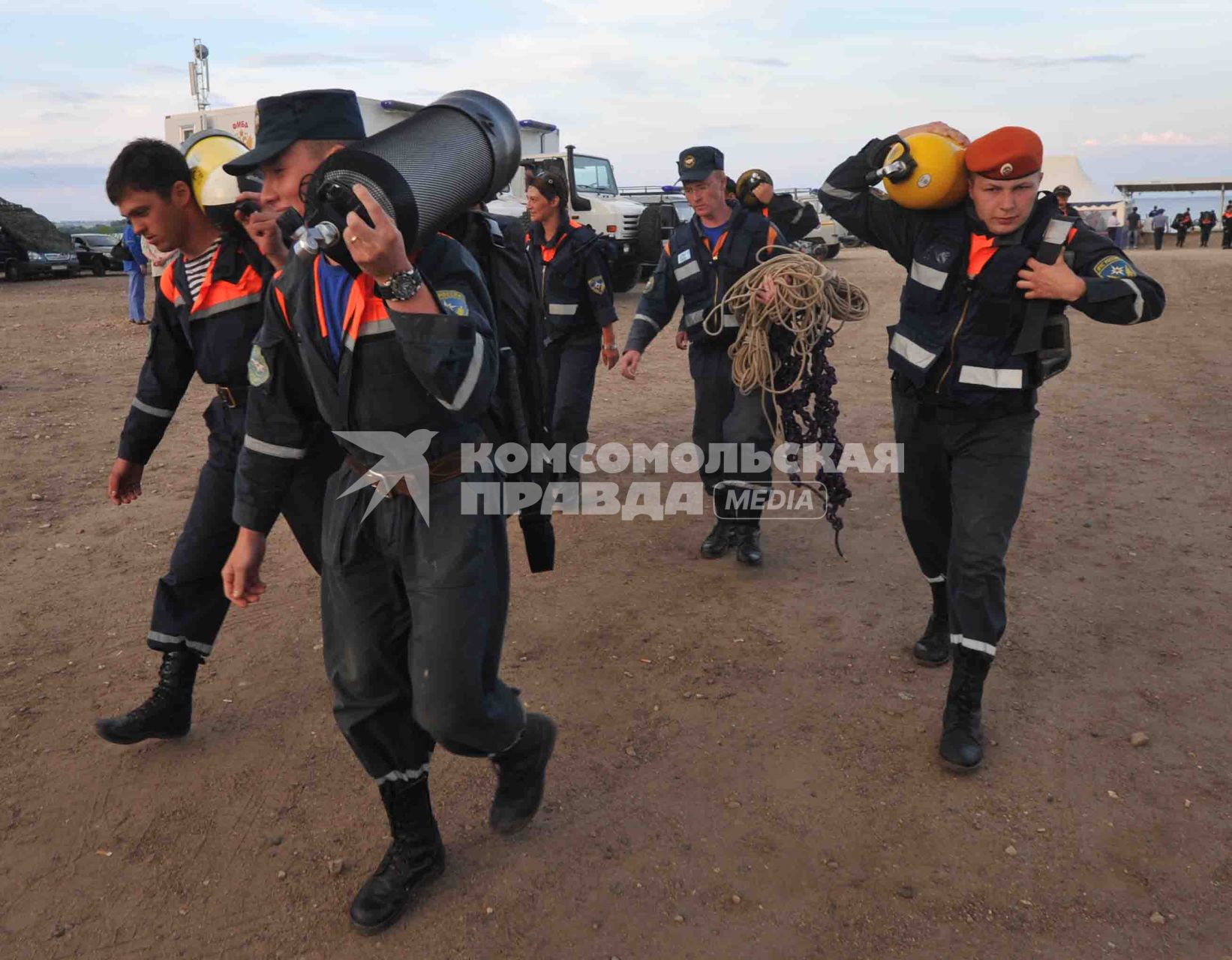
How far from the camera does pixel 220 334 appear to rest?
333 cm

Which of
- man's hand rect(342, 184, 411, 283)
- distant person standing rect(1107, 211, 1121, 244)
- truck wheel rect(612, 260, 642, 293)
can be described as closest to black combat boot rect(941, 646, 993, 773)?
man's hand rect(342, 184, 411, 283)

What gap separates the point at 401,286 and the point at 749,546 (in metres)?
3.61

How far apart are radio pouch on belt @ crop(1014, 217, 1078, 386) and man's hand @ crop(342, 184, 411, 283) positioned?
2.34 metres

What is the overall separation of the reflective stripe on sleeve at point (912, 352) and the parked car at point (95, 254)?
27157mm

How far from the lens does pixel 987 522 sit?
352 cm

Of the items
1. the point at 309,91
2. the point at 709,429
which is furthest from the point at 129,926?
the point at 709,429

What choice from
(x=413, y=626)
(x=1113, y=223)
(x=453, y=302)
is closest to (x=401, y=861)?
(x=413, y=626)

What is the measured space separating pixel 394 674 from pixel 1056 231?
2.69 meters

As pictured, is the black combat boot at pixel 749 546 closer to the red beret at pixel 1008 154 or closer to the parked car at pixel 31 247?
the red beret at pixel 1008 154

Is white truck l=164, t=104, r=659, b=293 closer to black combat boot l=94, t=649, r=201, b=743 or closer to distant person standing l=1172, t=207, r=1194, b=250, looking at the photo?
black combat boot l=94, t=649, r=201, b=743

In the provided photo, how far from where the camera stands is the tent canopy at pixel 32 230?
25266mm

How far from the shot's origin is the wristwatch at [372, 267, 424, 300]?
7.02 feet

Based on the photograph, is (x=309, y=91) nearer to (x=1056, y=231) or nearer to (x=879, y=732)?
(x=1056, y=231)

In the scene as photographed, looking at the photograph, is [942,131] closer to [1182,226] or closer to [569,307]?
[569,307]
